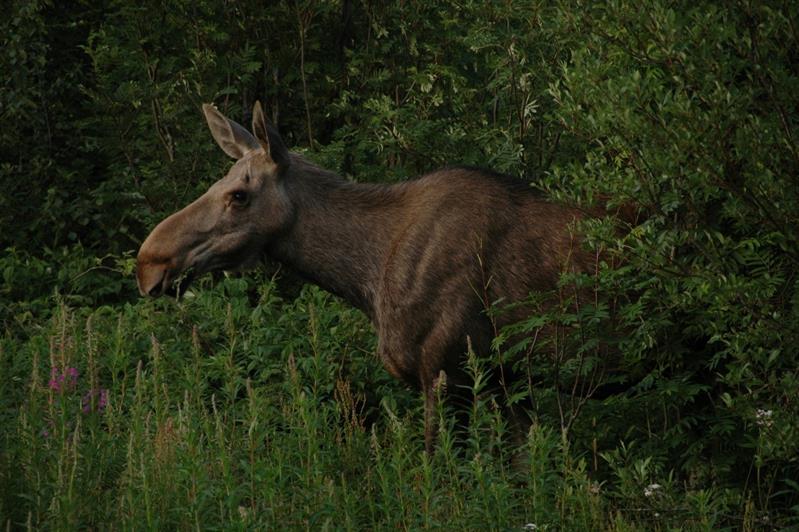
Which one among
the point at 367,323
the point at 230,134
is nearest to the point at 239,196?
the point at 230,134

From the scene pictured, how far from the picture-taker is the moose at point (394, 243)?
7.36m

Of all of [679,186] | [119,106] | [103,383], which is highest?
[679,186]

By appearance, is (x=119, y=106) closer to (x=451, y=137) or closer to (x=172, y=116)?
(x=172, y=116)

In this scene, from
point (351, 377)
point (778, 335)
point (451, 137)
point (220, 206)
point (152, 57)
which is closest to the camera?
point (778, 335)

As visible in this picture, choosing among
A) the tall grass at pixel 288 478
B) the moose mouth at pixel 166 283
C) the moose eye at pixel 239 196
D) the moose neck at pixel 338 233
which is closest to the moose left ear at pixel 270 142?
the moose neck at pixel 338 233

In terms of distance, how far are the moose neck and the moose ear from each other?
0.32 m

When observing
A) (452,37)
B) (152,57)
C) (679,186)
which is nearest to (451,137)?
(452,37)

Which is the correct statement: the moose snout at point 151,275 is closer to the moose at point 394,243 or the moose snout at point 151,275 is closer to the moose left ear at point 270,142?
the moose at point 394,243

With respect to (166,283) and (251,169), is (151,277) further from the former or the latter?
(251,169)

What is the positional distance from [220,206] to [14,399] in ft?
5.62

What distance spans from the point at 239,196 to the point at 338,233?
63 cm

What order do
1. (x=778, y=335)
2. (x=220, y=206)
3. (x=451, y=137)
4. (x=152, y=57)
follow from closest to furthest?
(x=778, y=335) → (x=220, y=206) → (x=451, y=137) → (x=152, y=57)

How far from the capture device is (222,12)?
35.9 ft

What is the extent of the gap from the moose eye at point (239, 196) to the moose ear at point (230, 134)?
365 millimetres
